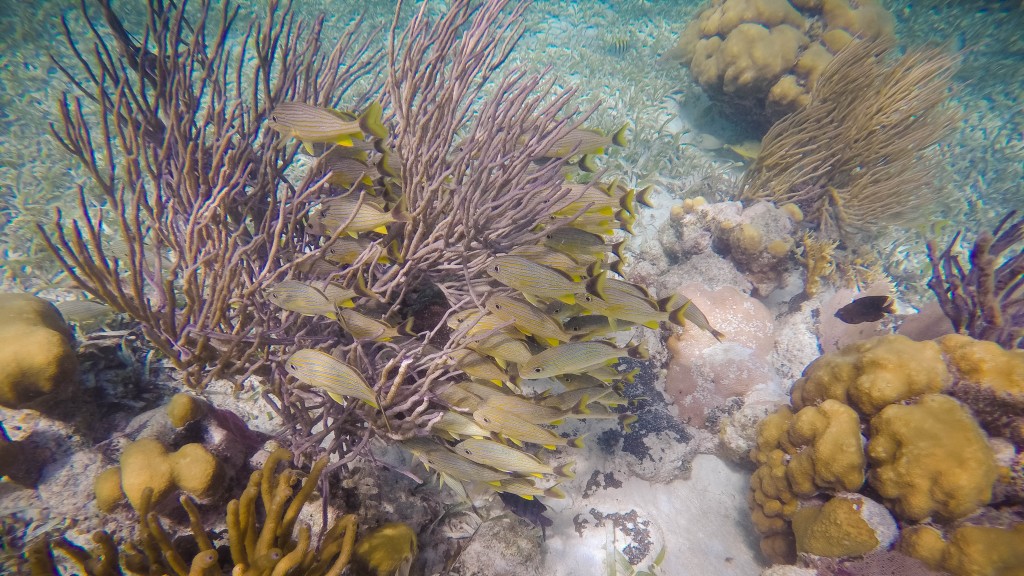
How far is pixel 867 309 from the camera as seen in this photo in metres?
4.70

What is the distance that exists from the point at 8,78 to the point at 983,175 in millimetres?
20218

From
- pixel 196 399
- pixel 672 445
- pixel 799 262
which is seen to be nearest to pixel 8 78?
pixel 196 399

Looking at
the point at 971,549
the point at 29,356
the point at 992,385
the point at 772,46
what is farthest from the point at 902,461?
the point at 772,46

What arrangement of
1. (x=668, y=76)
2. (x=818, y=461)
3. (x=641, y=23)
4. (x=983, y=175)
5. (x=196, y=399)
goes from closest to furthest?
(x=196, y=399), (x=818, y=461), (x=983, y=175), (x=668, y=76), (x=641, y=23)

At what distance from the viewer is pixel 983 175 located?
9852mm

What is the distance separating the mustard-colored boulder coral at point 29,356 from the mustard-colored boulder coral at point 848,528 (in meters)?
5.15

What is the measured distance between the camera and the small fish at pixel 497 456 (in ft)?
7.92

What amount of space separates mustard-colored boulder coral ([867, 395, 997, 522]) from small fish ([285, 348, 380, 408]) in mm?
3697

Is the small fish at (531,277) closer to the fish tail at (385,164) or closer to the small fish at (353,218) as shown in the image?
the small fish at (353,218)

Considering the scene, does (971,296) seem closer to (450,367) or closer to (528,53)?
(450,367)

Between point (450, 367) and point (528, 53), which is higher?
point (528, 53)

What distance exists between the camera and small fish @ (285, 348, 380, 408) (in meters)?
2.15

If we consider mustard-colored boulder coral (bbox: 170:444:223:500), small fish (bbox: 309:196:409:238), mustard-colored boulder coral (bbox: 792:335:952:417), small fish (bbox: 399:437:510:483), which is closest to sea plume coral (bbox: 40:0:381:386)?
small fish (bbox: 309:196:409:238)

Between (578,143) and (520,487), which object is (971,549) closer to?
(520,487)
